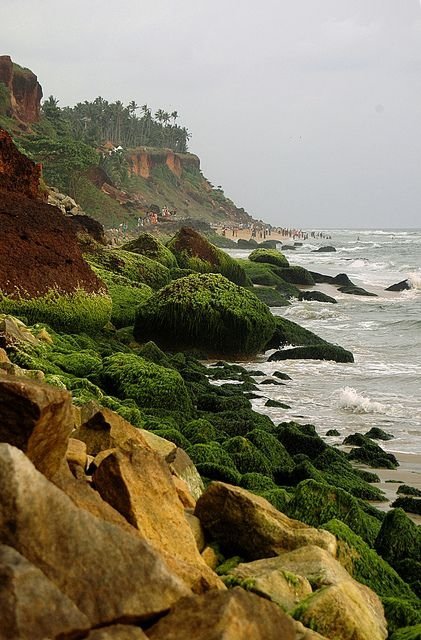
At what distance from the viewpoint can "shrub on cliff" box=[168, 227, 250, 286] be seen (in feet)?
78.6

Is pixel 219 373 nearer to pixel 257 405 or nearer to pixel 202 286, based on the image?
pixel 257 405

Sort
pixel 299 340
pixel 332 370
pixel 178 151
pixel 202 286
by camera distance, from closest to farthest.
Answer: pixel 332 370, pixel 202 286, pixel 299 340, pixel 178 151

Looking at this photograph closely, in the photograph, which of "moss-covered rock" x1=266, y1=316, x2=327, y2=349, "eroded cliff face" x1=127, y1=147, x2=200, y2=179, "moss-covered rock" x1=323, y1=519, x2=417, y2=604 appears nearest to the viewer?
"moss-covered rock" x1=323, y1=519, x2=417, y2=604

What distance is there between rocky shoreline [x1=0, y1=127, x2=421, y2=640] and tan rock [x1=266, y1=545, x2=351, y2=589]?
10 mm

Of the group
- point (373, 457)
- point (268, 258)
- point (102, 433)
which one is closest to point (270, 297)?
point (268, 258)

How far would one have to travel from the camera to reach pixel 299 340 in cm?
1584

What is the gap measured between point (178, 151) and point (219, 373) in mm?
122518

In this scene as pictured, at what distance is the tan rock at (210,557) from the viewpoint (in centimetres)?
386

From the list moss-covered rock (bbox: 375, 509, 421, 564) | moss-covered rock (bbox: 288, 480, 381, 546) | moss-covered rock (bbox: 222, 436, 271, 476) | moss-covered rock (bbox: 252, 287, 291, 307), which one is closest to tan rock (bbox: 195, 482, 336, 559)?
moss-covered rock (bbox: 288, 480, 381, 546)

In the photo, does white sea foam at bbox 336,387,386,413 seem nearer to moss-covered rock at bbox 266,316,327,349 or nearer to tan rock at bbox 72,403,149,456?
moss-covered rock at bbox 266,316,327,349

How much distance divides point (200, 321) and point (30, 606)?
11.8m

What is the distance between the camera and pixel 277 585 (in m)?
3.38

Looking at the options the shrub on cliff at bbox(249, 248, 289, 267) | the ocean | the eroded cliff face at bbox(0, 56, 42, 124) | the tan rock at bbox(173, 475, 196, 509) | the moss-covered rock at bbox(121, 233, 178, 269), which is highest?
the eroded cliff face at bbox(0, 56, 42, 124)

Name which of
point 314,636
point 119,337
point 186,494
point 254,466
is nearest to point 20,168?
point 119,337
